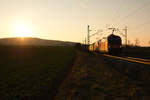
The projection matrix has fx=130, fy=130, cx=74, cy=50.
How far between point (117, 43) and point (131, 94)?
67.9 ft

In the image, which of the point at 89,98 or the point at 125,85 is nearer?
the point at 89,98

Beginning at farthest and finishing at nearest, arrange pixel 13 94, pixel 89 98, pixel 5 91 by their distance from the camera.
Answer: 1. pixel 5 91
2. pixel 13 94
3. pixel 89 98

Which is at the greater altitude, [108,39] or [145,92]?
[108,39]

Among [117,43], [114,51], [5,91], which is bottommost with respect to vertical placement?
[5,91]

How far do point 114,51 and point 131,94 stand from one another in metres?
19.8

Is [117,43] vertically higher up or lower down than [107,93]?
higher up

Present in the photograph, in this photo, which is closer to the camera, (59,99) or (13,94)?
(59,99)

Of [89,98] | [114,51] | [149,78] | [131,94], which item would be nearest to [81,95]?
[89,98]

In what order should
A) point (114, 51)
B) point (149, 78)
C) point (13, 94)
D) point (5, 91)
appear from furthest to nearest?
point (114, 51), point (149, 78), point (5, 91), point (13, 94)

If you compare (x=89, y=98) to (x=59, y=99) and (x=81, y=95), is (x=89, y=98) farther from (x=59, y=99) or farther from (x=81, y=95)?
(x=59, y=99)

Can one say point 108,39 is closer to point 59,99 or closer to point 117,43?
point 117,43

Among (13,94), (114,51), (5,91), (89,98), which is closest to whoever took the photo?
(89,98)

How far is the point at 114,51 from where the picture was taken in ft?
79.7

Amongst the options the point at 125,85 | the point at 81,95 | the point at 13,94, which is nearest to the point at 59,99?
the point at 81,95
